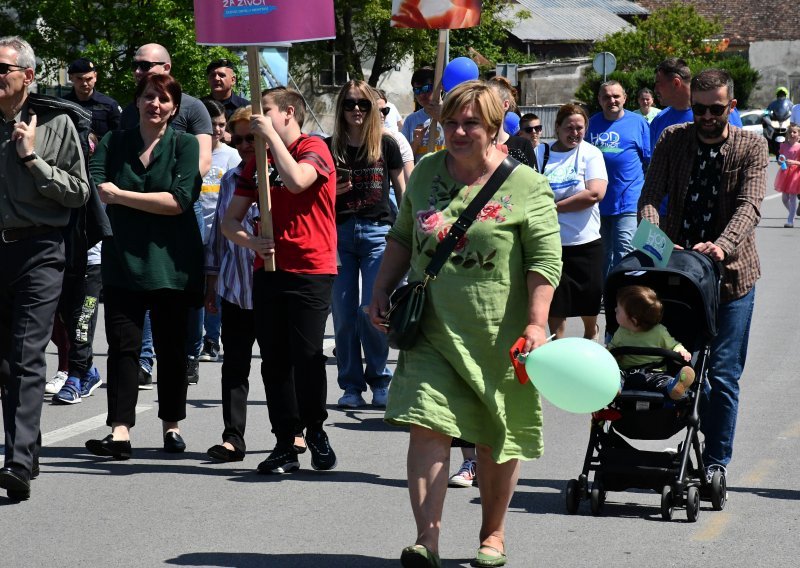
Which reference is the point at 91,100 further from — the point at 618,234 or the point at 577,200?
the point at 577,200

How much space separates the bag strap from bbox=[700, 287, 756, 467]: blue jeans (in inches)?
74.9

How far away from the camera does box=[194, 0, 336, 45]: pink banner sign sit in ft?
22.8

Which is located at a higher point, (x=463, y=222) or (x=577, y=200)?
(x=463, y=222)

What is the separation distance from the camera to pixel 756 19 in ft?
275

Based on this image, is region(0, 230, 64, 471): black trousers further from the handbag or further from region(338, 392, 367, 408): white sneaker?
region(338, 392, 367, 408): white sneaker

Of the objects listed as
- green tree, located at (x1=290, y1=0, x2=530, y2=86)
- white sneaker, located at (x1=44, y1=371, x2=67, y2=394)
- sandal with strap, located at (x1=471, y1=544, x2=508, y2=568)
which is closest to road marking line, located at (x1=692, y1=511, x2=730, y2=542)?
sandal with strap, located at (x1=471, y1=544, x2=508, y2=568)

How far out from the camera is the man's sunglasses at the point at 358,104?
27.7 feet

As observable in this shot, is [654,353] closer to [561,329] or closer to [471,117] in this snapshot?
[471,117]

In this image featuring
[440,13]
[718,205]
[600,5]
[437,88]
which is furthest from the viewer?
[600,5]

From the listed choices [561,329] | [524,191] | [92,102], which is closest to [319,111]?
[92,102]

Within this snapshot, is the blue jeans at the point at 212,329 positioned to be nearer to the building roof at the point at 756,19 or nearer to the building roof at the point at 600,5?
the building roof at the point at 600,5

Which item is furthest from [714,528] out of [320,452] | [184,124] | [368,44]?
[368,44]

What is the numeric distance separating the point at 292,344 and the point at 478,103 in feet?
7.71

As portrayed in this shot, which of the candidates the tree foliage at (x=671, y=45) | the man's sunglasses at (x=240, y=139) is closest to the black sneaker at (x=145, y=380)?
the man's sunglasses at (x=240, y=139)
